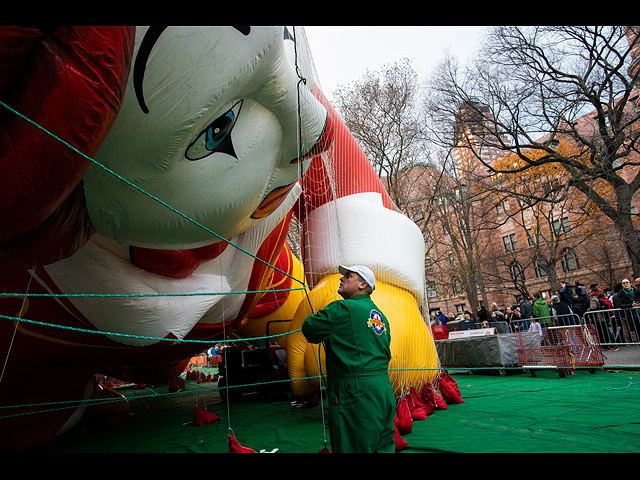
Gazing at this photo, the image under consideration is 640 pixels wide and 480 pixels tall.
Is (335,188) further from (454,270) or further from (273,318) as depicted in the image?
(454,270)

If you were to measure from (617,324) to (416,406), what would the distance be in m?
5.70

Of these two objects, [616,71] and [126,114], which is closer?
[126,114]

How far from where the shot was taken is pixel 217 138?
7.41ft

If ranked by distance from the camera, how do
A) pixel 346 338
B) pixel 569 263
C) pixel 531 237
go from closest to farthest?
1. pixel 346 338
2. pixel 531 237
3. pixel 569 263

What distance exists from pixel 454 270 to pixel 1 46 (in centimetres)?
2186

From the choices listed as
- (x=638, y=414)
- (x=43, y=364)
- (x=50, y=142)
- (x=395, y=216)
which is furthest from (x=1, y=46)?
(x=638, y=414)

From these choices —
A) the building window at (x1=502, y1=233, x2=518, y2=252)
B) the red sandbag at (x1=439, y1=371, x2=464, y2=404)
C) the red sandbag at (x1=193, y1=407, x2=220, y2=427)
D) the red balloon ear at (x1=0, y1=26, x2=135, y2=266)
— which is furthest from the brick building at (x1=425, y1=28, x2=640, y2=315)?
the red balloon ear at (x1=0, y1=26, x2=135, y2=266)

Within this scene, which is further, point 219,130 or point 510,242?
point 510,242

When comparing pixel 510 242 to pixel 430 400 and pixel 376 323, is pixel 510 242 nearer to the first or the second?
pixel 430 400

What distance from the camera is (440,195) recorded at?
1766 centimetres

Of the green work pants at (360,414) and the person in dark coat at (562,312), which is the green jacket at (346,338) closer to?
the green work pants at (360,414)

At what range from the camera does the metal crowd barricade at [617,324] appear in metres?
7.50

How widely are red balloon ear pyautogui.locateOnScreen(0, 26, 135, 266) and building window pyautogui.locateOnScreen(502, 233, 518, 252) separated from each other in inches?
1133

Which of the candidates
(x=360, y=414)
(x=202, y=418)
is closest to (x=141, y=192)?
(x=360, y=414)
